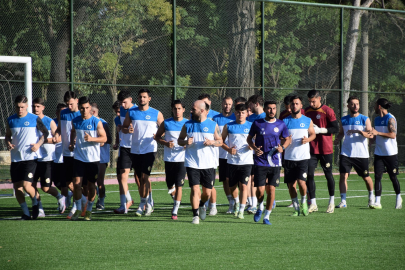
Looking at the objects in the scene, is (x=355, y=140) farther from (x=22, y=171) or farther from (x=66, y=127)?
(x=22, y=171)

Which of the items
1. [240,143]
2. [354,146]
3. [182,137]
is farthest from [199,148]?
[354,146]

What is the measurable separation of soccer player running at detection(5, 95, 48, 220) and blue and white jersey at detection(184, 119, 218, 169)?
8.70ft

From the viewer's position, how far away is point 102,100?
18625mm

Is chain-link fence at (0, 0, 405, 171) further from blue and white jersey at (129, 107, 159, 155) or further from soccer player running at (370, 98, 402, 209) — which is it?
soccer player running at (370, 98, 402, 209)

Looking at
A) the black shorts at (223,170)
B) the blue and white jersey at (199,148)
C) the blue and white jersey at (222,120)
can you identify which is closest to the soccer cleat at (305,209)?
the black shorts at (223,170)

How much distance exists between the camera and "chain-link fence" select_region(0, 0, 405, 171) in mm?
17672

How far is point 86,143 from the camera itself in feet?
34.1

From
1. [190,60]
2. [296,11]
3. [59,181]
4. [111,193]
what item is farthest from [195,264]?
[296,11]

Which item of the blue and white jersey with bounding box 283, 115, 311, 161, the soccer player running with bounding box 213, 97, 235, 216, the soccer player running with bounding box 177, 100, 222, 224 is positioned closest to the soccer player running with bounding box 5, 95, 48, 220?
the soccer player running with bounding box 177, 100, 222, 224

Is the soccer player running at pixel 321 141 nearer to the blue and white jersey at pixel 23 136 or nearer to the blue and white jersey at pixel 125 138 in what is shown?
the blue and white jersey at pixel 125 138

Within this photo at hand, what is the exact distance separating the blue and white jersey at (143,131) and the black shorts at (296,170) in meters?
2.57

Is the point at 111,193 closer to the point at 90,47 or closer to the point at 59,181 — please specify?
the point at 59,181

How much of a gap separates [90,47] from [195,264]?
13.0m

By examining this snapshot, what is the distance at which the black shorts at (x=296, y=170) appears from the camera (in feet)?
→ 35.7
